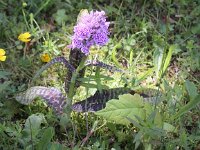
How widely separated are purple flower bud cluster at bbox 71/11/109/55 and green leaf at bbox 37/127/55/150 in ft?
1.17

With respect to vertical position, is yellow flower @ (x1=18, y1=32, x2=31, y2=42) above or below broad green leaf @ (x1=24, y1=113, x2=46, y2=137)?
above

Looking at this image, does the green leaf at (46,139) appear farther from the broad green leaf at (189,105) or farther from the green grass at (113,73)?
the broad green leaf at (189,105)

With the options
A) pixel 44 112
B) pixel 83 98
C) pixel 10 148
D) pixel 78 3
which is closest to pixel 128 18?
pixel 78 3

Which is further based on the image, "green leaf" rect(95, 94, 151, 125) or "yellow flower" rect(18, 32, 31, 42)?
"yellow flower" rect(18, 32, 31, 42)

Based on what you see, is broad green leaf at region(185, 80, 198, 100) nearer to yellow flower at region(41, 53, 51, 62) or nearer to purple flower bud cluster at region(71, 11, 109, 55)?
purple flower bud cluster at region(71, 11, 109, 55)

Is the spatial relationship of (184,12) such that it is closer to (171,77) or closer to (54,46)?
(171,77)

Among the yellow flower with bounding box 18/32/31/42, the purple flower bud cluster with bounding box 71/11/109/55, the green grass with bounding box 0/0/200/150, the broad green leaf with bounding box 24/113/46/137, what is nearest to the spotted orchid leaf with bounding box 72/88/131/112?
the green grass with bounding box 0/0/200/150

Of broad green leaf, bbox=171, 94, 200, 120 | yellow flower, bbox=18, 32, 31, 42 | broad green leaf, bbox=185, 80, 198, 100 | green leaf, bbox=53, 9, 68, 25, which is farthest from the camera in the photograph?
green leaf, bbox=53, 9, 68, 25

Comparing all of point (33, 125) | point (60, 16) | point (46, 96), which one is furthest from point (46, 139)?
point (60, 16)

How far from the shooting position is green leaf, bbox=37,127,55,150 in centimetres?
181

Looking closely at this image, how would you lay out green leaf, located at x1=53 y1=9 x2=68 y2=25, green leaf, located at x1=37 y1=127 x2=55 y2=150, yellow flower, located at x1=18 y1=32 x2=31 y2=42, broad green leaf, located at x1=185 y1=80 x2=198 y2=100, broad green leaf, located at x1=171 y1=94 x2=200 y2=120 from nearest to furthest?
green leaf, located at x1=37 y1=127 x2=55 y2=150 < broad green leaf, located at x1=171 y1=94 x2=200 y2=120 < broad green leaf, located at x1=185 y1=80 x2=198 y2=100 < yellow flower, located at x1=18 y1=32 x2=31 y2=42 < green leaf, located at x1=53 y1=9 x2=68 y2=25

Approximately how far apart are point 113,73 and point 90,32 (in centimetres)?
67

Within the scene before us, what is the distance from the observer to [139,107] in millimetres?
1953

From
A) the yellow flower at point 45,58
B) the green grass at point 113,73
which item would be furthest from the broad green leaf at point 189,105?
the yellow flower at point 45,58
